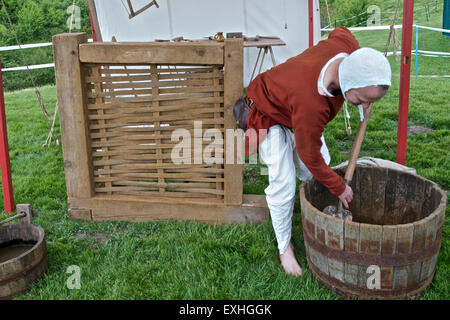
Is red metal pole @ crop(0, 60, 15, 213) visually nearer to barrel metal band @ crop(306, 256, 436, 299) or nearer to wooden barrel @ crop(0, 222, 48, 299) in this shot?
wooden barrel @ crop(0, 222, 48, 299)

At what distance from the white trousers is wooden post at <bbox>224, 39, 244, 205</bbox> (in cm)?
47

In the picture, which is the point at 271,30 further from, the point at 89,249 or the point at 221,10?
the point at 89,249

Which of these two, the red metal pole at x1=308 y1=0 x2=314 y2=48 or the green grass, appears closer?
the green grass

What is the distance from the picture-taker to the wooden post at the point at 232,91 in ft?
11.1

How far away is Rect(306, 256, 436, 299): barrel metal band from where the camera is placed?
2584mm

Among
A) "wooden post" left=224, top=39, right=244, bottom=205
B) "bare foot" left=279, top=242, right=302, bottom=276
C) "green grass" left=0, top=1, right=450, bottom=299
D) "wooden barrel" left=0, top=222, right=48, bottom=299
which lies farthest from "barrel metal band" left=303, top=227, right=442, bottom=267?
"wooden barrel" left=0, top=222, right=48, bottom=299

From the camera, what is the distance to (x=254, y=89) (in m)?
3.09

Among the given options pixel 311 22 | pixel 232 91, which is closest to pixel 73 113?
pixel 232 91

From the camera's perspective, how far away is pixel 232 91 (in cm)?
344

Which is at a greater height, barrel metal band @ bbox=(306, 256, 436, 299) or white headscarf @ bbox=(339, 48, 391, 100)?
white headscarf @ bbox=(339, 48, 391, 100)

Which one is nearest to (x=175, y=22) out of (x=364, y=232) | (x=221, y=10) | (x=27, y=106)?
(x=221, y=10)

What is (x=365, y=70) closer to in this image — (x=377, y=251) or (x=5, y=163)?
(x=377, y=251)

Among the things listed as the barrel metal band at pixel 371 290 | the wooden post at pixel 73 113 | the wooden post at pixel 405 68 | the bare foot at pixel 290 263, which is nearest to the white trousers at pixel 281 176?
the bare foot at pixel 290 263

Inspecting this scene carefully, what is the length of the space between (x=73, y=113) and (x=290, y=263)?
2.10 meters
